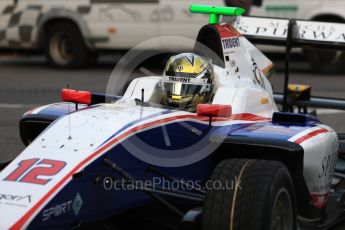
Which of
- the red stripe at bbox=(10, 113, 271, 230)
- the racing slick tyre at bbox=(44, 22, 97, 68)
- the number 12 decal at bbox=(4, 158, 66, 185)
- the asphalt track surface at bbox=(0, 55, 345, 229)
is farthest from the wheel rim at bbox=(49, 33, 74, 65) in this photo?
the number 12 decal at bbox=(4, 158, 66, 185)

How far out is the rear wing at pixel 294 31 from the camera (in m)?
7.79

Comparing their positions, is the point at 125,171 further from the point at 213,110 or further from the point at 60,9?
the point at 60,9

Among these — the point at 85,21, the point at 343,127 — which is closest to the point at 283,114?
the point at 343,127

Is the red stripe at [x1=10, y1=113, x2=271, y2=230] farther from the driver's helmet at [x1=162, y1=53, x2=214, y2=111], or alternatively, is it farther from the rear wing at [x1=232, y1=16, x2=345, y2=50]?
the rear wing at [x1=232, y1=16, x2=345, y2=50]

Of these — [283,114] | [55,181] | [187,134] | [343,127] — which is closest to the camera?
[55,181]

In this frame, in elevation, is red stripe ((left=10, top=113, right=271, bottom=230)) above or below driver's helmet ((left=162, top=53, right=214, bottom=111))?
below

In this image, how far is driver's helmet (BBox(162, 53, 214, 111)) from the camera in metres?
5.98

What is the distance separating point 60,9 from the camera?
50.5 feet

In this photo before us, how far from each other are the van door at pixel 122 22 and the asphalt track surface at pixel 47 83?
2.22 feet

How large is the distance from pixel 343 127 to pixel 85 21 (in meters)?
7.04

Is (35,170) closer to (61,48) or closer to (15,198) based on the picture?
(15,198)

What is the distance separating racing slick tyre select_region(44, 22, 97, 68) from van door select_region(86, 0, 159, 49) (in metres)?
0.53

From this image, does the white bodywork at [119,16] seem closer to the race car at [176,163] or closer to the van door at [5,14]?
the van door at [5,14]

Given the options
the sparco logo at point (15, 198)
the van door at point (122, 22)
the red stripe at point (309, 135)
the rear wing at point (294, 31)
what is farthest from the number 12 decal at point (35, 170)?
the van door at point (122, 22)
